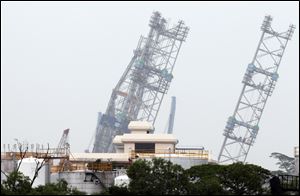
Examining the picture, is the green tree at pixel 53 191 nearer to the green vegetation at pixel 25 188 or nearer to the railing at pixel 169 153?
the green vegetation at pixel 25 188

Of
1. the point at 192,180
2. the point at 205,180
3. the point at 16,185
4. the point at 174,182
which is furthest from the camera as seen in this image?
the point at 192,180

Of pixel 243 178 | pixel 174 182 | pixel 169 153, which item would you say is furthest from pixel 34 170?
pixel 174 182

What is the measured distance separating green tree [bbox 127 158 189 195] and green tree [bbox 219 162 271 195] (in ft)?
17.4

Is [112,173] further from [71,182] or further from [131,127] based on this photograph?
[131,127]

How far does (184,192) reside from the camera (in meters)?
103

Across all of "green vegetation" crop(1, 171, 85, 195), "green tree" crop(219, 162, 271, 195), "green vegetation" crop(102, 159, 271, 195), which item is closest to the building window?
"green vegetation" crop(102, 159, 271, 195)

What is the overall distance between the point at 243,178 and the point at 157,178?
30.1ft

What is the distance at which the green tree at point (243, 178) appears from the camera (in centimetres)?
10919

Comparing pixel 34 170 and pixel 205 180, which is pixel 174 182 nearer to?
pixel 205 180

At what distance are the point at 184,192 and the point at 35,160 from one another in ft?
96.3

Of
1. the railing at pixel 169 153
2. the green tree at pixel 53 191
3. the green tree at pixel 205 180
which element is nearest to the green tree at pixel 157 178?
the green tree at pixel 205 180

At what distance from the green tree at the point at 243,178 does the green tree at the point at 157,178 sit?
17.4 ft

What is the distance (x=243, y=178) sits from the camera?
111125mm

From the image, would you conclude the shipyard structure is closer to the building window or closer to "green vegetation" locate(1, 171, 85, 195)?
the building window
